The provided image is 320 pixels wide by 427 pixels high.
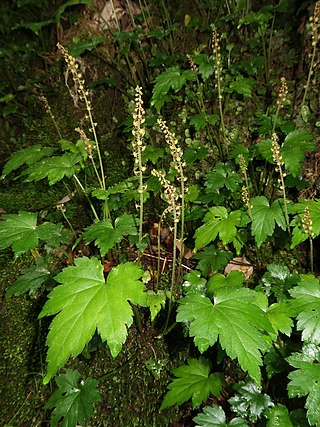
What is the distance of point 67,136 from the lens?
418cm

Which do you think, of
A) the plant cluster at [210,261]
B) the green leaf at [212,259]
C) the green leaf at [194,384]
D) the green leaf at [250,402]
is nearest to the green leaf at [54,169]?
the plant cluster at [210,261]

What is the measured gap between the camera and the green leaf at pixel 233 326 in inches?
63.1

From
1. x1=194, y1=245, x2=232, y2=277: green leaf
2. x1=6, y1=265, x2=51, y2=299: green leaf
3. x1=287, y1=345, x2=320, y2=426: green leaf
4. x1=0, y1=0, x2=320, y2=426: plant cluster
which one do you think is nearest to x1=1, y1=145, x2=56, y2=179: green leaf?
x1=0, y1=0, x2=320, y2=426: plant cluster

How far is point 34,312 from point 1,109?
3446 millimetres

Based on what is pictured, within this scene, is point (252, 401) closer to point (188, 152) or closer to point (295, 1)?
point (188, 152)

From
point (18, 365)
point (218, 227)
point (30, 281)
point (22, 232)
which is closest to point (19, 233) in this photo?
point (22, 232)

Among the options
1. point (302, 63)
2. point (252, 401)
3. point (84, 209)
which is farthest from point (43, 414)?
point (302, 63)

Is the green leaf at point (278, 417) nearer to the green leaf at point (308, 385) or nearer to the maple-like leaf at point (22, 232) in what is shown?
the green leaf at point (308, 385)

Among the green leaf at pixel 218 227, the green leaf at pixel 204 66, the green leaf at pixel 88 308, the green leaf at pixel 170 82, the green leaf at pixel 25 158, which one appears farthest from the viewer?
the green leaf at pixel 204 66

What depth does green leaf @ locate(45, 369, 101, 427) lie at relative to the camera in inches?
77.1

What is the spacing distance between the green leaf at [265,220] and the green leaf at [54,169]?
4.08ft

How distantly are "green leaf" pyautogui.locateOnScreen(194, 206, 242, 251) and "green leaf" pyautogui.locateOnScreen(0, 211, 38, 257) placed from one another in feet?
3.53

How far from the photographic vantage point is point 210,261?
8.47 ft

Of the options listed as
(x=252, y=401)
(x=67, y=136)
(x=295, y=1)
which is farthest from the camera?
(x=67, y=136)
